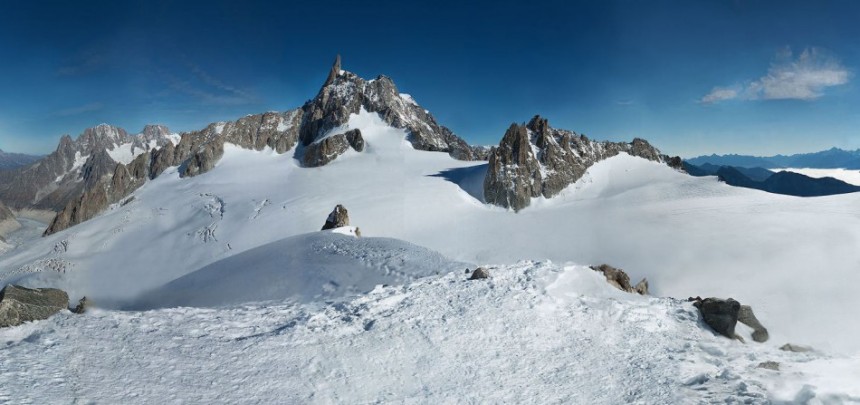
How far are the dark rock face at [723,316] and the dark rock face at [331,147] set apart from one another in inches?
3285

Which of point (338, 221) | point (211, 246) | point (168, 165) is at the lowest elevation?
point (211, 246)

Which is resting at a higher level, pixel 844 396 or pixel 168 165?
pixel 168 165

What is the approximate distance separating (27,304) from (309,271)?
1257 centimetres

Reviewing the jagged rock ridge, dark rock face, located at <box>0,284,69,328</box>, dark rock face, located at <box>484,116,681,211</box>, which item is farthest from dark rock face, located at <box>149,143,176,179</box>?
dark rock face, located at <box>0,284,69,328</box>

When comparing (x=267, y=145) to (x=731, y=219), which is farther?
(x=267, y=145)

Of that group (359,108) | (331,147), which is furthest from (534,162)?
(359,108)

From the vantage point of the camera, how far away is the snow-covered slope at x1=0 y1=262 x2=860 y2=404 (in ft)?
36.7

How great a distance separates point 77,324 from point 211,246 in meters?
44.2

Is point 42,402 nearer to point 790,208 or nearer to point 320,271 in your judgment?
point 320,271

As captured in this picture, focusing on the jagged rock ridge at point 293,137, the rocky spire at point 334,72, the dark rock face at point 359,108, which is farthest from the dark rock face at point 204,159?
the rocky spire at point 334,72

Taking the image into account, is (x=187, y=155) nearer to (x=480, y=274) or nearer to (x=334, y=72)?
(x=334, y=72)

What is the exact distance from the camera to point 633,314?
17.3 meters

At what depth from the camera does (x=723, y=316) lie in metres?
17.1

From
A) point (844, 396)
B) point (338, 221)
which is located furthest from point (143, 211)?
point (844, 396)
